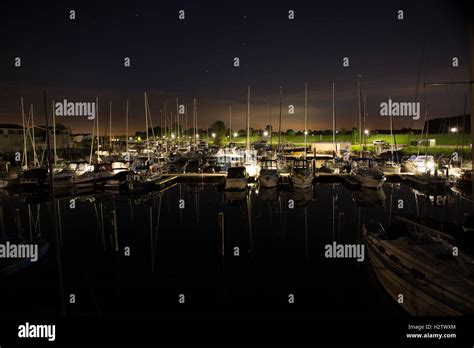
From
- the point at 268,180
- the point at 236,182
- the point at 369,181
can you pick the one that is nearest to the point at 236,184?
the point at 236,182

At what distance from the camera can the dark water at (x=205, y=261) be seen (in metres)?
11.9

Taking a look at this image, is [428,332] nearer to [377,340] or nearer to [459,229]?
[377,340]

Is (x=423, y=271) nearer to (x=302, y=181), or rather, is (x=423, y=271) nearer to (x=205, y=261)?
(x=205, y=261)

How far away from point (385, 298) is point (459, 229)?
3.44 meters

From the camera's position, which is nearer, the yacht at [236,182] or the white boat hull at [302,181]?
the white boat hull at [302,181]

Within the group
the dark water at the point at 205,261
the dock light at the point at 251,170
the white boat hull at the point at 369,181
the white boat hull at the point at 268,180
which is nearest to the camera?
the dark water at the point at 205,261

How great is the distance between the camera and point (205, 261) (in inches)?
640

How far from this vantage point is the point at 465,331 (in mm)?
5375

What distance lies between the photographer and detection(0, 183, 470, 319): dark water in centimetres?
1190

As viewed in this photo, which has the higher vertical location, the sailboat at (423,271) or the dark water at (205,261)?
the sailboat at (423,271)

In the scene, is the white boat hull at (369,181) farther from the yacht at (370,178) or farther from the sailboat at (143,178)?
the sailboat at (143,178)

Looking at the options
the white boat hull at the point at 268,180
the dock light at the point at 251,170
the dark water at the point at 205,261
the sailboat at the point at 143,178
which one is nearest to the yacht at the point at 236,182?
the white boat hull at the point at 268,180

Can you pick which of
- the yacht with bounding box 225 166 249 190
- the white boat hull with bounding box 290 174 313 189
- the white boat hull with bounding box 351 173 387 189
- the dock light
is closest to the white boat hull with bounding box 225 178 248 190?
the yacht with bounding box 225 166 249 190

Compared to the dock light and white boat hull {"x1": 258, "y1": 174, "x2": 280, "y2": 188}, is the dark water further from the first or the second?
the dock light
